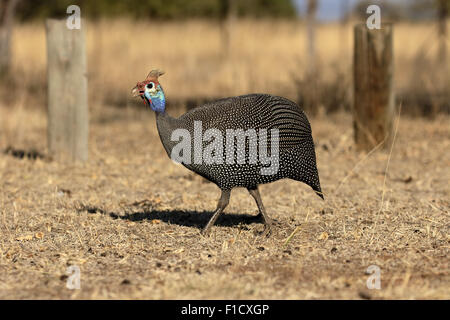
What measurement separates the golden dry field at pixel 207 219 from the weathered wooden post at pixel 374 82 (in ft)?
0.89

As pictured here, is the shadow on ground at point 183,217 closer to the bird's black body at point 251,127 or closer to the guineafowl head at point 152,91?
the bird's black body at point 251,127

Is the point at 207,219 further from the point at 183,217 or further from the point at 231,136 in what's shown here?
the point at 231,136

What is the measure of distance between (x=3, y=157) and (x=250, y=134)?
11.7 feet

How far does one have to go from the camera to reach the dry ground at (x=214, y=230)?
11.9 feet

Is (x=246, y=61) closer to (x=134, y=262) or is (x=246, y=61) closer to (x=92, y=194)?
(x=92, y=194)

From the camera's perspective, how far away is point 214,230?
4.70m

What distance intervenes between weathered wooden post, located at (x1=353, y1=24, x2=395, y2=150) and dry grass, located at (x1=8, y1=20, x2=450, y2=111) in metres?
1.71

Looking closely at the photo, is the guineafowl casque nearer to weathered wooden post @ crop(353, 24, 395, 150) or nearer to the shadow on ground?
the shadow on ground

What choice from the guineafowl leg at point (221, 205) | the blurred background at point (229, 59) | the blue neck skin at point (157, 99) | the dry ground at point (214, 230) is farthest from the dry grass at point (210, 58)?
the blue neck skin at point (157, 99)

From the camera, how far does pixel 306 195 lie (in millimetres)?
5734

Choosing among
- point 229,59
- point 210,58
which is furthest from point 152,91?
point 210,58

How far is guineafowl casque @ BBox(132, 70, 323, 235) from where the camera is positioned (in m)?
4.25
